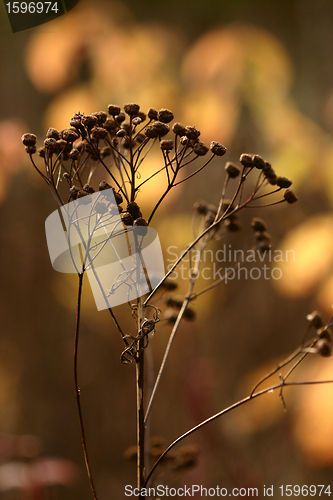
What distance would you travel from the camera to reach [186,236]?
34.0 inches

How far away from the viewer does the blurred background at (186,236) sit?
0.83m

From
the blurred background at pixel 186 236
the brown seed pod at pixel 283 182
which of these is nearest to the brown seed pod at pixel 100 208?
the brown seed pod at pixel 283 182

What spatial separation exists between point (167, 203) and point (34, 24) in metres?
0.47

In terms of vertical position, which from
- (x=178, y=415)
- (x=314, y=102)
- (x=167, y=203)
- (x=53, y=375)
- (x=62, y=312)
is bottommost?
(x=178, y=415)

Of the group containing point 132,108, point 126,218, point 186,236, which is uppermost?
point 132,108

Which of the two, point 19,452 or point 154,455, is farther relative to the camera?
point 19,452

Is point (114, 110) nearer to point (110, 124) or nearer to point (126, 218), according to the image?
point (110, 124)

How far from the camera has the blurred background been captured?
83 centimetres

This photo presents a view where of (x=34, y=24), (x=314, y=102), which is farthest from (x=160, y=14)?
(x=314, y=102)

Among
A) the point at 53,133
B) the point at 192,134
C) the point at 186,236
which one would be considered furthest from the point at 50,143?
the point at 186,236

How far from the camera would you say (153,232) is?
41 centimetres

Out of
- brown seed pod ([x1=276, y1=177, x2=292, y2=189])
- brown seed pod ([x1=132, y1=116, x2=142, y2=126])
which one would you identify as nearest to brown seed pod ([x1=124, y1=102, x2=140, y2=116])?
brown seed pod ([x1=132, y1=116, x2=142, y2=126])

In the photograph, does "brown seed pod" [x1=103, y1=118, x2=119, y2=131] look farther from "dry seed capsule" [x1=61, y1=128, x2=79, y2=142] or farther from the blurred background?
the blurred background

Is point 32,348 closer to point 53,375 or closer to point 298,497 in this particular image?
point 53,375
